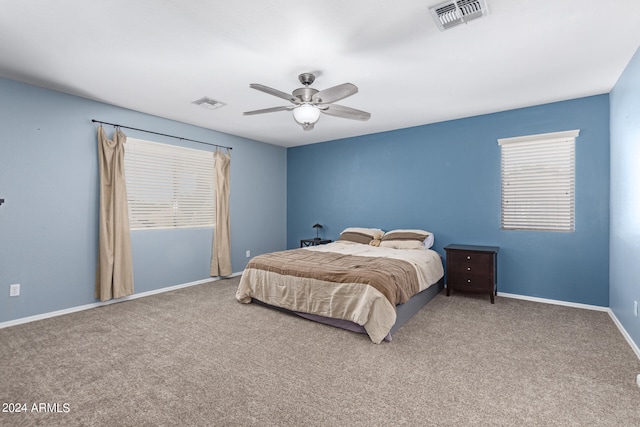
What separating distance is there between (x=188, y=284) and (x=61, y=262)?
1.66 meters

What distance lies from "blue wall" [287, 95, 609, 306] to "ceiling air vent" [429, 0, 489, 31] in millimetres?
2582

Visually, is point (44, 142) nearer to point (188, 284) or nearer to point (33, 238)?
point (33, 238)

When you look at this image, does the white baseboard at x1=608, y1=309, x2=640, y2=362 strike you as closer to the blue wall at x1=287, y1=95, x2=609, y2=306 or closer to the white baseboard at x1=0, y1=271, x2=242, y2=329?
the blue wall at x1=287, y1=95, x2=609, y2=306

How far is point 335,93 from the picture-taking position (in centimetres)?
277

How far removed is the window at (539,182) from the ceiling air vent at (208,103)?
148 inches

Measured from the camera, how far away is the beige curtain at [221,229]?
5.22 metres

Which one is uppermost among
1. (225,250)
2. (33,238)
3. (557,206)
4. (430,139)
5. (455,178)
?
(430,139)

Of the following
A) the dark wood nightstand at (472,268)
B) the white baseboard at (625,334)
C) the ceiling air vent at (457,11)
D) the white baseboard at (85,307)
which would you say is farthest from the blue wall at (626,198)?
the white baseboard at (85,307)

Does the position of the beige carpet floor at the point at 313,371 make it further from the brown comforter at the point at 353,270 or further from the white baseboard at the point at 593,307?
the brown comforter at the point at 353,270

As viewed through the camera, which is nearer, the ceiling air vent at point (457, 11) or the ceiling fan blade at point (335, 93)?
the ceiling air vent at point (457, 11)

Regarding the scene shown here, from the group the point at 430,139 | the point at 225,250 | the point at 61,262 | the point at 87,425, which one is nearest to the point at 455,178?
the point at 430,139

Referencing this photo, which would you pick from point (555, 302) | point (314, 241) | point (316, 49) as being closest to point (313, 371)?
point (316, 49)

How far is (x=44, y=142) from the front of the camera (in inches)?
137

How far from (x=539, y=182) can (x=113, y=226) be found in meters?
5.44
